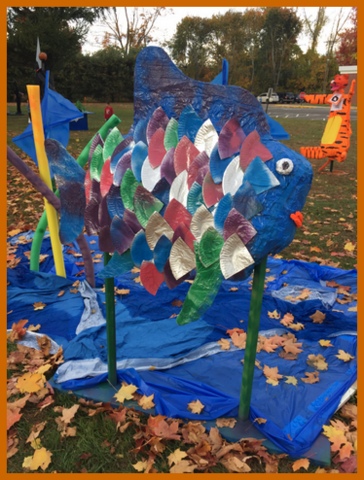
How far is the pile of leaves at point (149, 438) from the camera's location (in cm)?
211

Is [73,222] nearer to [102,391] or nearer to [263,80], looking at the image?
[102,391]

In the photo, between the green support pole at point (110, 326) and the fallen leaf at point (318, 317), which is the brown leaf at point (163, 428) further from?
the fallen leaf at point (318, 317)

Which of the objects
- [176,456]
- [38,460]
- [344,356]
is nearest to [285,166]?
[176,456]

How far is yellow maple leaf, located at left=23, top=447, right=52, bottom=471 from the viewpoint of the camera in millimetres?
2154

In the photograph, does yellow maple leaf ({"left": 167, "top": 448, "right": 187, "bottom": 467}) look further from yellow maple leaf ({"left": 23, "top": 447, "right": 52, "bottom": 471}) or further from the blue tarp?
yellow maple leaf ({"left": 23, "top": 447, "right": 52, "bottom": 471})

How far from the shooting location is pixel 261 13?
34594 mm

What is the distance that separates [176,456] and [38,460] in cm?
77

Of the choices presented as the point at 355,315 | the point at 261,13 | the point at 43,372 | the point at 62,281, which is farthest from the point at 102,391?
the point at 261,13

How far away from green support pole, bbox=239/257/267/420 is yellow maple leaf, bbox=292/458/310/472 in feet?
1.16

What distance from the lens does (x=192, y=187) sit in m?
1.92

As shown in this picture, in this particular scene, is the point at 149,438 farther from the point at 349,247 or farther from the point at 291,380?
the point at 349,247

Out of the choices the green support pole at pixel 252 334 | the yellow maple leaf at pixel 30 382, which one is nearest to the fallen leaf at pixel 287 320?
the green support pole at pixel 252 334

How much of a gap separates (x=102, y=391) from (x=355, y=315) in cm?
217

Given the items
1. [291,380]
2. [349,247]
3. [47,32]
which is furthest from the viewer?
A: [47,32]
